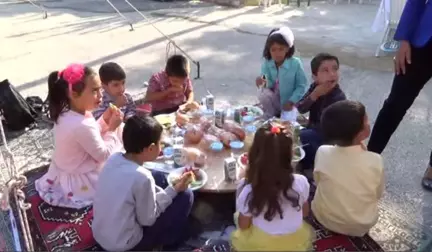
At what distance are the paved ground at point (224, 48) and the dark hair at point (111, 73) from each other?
5.09ft

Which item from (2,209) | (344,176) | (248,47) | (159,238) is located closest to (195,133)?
(159,238)

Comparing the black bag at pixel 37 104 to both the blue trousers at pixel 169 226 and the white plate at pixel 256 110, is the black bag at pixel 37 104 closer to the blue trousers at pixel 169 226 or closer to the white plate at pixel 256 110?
the white plate at pixel 256 110

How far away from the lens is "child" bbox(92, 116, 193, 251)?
2.30 m

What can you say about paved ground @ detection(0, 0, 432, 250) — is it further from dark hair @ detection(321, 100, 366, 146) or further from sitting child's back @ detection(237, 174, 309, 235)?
sitting child's back @ detection(237, 174, 309, 235)

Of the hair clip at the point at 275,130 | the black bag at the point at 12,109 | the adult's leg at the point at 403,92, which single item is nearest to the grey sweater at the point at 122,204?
the hair clip at the point at 275,130

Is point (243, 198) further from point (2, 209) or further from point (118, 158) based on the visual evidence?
point (2, 209)

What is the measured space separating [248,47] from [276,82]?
2.77 m

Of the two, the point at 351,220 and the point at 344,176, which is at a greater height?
the point at 344,176

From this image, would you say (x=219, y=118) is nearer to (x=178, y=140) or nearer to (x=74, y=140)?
(x=178, y=140)

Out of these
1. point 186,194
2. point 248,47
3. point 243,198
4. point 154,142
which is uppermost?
point 154,142

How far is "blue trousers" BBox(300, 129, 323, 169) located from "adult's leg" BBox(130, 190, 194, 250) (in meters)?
0.97

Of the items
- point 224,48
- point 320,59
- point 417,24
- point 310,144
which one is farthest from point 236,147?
point 224,48

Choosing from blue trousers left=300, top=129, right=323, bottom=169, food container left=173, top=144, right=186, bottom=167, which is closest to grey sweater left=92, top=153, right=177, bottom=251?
food container left=173, top=144, right=186, bottom=167

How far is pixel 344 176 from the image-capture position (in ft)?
8.04
